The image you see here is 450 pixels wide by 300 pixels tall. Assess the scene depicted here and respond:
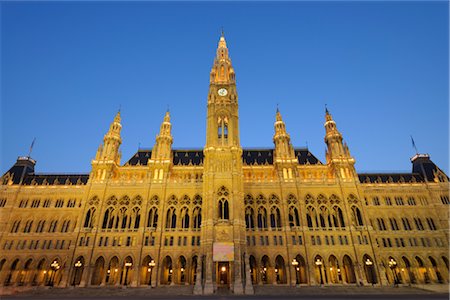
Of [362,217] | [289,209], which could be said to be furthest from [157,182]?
[362,217]

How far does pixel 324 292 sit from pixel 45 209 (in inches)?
2125

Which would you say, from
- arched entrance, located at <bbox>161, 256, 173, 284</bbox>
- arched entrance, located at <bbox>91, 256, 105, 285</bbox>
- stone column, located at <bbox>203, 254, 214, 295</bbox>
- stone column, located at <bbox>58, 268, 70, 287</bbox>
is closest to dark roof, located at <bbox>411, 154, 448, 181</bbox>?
stone column, located at <bbox>203, 254, 214, 295</bbox>

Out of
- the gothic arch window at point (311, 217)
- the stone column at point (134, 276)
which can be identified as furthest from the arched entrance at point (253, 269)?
the stone column at point (134, 276)

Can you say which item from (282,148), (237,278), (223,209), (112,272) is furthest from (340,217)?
(112,272)

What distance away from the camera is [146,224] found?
51.3 metres

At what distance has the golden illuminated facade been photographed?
47406 millimetres

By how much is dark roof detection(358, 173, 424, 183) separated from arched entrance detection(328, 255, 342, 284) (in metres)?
20.2

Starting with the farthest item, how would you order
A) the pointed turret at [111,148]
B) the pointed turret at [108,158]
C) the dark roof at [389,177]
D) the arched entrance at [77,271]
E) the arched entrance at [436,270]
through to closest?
the dark roof at [389,177]
the pointed turret at [111,148]
the pointed turret at [108,158]
the arched entrance at [436,270]
the arched entrance at [77,271]

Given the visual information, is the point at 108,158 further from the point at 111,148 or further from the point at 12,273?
the point at 12,273

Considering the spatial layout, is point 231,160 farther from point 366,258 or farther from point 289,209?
point 366,258

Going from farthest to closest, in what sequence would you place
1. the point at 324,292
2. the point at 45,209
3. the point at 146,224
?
the point at 45,209, the point at 146,224, the point at 324,292

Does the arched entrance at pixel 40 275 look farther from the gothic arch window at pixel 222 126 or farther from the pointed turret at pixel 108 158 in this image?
the gothic arch window at pixel 222 126

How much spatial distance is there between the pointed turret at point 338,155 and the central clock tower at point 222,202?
21.1 metres

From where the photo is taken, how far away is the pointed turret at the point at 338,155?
56.9m
